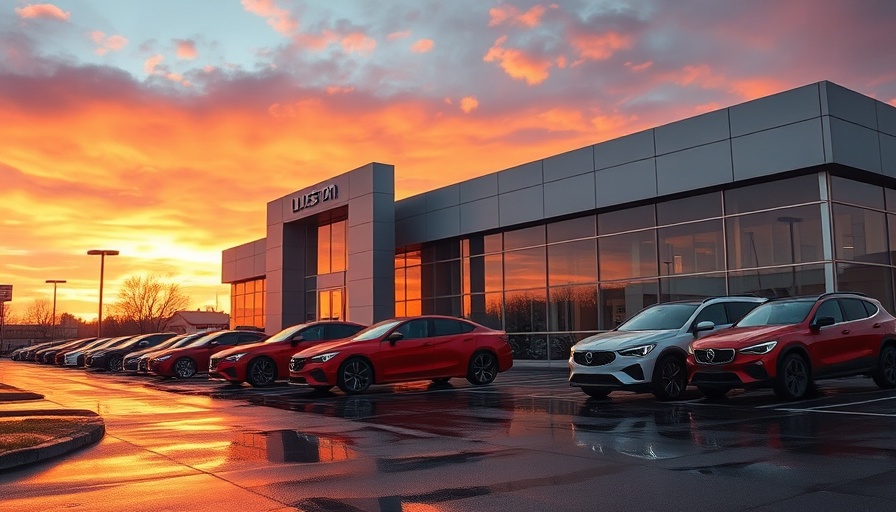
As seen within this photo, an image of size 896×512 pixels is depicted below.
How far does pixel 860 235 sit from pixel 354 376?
13901 millimetres

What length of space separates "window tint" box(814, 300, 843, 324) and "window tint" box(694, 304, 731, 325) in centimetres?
157

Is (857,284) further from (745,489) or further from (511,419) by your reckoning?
(745,489)

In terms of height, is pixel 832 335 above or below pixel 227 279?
below

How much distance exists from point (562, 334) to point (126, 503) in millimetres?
22367

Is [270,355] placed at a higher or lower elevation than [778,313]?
lower

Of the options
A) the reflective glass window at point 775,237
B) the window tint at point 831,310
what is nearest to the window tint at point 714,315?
the window tint at point 831,310

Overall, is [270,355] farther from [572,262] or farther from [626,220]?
[626,220]

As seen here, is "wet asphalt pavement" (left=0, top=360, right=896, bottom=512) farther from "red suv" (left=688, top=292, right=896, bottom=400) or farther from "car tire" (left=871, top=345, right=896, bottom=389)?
"car tire" (left=871, top=345, right=896, bottom=389)

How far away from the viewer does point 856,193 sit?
20.8 meters

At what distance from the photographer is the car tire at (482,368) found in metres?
17.6

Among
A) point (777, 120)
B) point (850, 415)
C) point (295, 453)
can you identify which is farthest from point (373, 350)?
point (777, 120)

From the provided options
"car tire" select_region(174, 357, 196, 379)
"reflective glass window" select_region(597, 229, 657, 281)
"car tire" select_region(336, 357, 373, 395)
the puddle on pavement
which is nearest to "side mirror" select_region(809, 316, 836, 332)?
the puddle on pavement

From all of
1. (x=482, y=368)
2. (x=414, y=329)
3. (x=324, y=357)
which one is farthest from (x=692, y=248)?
(x=324, y=357)

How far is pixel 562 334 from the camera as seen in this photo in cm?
2742
